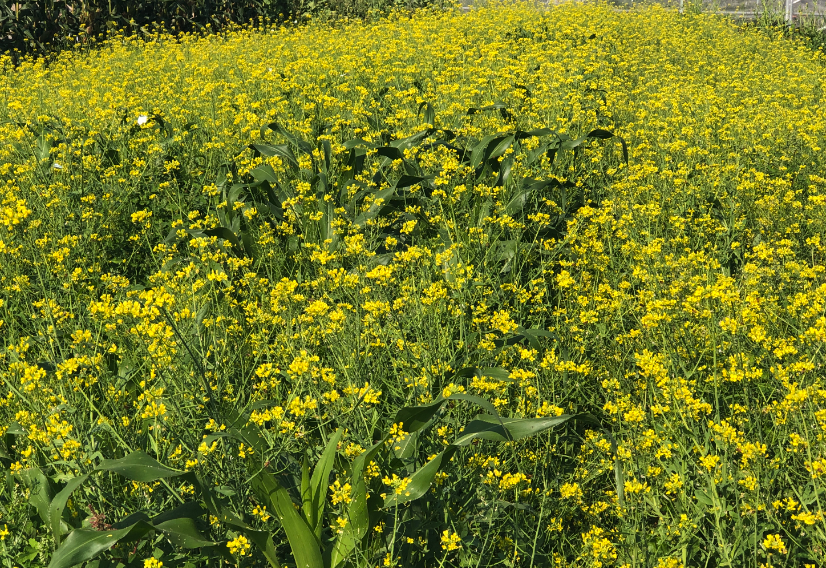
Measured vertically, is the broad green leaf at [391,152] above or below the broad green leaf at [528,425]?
above

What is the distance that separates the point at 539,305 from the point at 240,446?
1.52 m

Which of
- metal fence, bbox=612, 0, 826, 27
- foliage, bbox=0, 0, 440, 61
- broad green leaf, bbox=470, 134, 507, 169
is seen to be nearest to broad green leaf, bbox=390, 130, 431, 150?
broad green leaf, bbox=470, 134, 507, 169

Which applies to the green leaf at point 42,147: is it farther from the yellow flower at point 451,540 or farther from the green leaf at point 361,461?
the yellow flower at point 451,540

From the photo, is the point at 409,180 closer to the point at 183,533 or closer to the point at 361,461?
the point at 361,461

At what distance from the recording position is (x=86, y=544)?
1554mm

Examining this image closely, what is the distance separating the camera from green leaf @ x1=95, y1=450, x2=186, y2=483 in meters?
1.63

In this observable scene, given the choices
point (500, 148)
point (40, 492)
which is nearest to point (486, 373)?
point (40, 492)

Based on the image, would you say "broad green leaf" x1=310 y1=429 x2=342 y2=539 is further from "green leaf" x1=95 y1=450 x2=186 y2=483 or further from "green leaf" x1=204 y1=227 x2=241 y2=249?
"green leaf" x1=204 y1=227 x2=241 y2=249

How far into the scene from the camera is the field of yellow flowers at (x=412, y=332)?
1.82 metres

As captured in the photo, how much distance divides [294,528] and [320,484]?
14 centimetres

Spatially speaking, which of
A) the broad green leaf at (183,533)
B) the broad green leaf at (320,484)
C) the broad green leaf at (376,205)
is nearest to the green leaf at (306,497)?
the broad green leaf at (320,484)

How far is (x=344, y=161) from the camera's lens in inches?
162

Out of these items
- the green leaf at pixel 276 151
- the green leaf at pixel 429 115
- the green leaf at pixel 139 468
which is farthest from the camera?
the green leaf at pixel 429 115

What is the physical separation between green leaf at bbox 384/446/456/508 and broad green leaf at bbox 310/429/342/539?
17 cm
